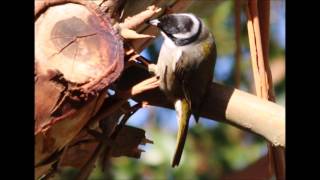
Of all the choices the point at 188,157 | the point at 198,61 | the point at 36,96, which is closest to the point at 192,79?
the point at 198,61

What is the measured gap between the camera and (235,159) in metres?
4.16

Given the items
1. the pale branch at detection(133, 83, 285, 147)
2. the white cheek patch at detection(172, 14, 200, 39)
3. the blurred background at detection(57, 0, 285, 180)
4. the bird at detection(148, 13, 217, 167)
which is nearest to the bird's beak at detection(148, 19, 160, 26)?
the bird at detection(148, 13, 217, 167)

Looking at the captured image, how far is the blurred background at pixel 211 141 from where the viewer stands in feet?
13.2

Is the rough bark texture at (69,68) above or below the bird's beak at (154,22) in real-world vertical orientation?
above

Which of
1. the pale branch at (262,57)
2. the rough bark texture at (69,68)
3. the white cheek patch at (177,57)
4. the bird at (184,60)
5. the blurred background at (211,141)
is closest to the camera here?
the rough bark texture at (69,68)

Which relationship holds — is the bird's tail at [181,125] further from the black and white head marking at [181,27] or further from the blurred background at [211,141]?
the blurred background at [211,141]

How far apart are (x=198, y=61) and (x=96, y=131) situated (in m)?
0.64

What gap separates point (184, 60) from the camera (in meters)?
2.78

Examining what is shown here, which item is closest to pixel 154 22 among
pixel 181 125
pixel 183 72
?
pixel 183 72

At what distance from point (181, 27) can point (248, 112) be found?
33.1 inches

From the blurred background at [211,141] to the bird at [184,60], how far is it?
1.00 metres

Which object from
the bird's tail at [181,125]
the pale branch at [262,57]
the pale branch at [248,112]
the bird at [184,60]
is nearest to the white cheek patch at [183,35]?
the bird at [184,60]
